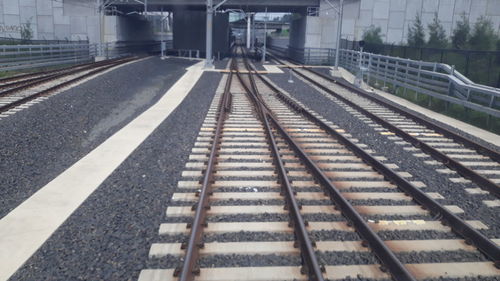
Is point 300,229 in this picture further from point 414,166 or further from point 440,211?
point 414,166

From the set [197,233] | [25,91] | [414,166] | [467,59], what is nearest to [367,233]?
[197,233]

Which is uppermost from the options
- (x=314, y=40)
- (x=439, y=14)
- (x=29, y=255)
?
(x=439, y=14)

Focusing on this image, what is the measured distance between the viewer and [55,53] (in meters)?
32.1

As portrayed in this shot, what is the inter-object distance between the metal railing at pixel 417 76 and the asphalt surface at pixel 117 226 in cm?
965

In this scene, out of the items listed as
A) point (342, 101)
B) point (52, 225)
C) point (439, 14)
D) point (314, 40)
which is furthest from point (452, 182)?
point (439, 14)

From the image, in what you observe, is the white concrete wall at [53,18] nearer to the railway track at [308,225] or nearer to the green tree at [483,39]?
the green tree at [483,39]

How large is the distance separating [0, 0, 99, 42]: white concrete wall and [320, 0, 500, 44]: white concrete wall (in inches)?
925

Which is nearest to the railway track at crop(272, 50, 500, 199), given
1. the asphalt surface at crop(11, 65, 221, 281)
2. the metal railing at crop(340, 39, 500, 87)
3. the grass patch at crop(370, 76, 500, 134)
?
the grass patch at crop(370, 76, 500, 134)

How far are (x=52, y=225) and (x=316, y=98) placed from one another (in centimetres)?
1324

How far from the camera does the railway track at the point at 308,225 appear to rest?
451 cm

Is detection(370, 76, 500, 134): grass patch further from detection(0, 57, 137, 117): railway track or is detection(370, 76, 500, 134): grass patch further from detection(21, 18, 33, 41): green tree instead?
detection(21, 18, 33, 41): green tree

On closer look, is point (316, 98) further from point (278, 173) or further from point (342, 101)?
point (278, 173)

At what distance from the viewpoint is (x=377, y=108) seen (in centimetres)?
1535

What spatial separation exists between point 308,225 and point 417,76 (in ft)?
51.1
